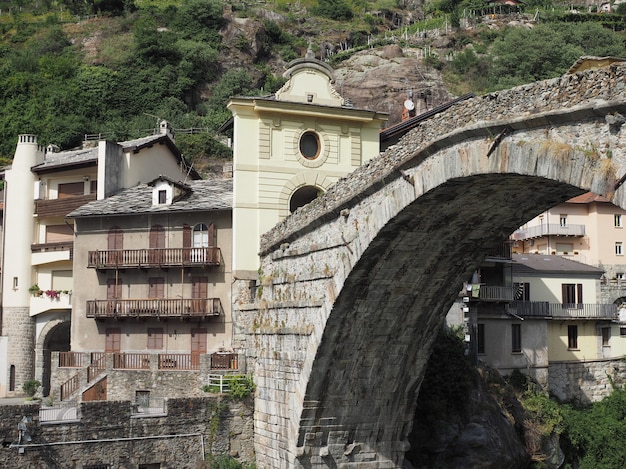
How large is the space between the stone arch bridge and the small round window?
3.55 metres

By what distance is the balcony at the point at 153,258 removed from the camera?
98.4 ft

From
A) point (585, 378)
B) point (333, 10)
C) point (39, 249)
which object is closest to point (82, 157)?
point (39, 249)

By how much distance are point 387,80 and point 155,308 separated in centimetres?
4705

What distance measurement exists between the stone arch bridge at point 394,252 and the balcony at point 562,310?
42.1 ft

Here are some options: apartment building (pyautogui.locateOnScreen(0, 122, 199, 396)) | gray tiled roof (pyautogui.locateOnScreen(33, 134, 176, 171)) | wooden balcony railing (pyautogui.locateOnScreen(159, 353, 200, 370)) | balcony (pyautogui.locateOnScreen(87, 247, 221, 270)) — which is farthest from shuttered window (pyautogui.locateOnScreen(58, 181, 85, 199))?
wooden balcony railing (pyautogui.locateOnScreen(159, 353, 200, 370))

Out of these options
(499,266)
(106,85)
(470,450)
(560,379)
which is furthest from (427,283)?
(106,85)

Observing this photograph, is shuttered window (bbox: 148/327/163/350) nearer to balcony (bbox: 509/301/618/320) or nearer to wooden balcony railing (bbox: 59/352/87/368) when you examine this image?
wooden balcony railing (bbox: 59/352/87/368)

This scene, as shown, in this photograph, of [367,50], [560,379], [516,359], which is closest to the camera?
[516,359]

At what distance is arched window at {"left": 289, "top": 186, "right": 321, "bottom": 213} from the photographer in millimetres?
30916

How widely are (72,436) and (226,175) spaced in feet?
57.2

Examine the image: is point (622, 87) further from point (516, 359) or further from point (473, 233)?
point (516, 359)

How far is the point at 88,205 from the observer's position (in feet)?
109

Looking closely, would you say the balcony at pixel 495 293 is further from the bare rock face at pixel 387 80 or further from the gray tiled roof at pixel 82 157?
the bare rock face at pixel 387 80

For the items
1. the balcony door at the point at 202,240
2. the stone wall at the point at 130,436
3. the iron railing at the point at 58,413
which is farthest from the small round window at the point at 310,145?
the iron railing at the point at 58,413
